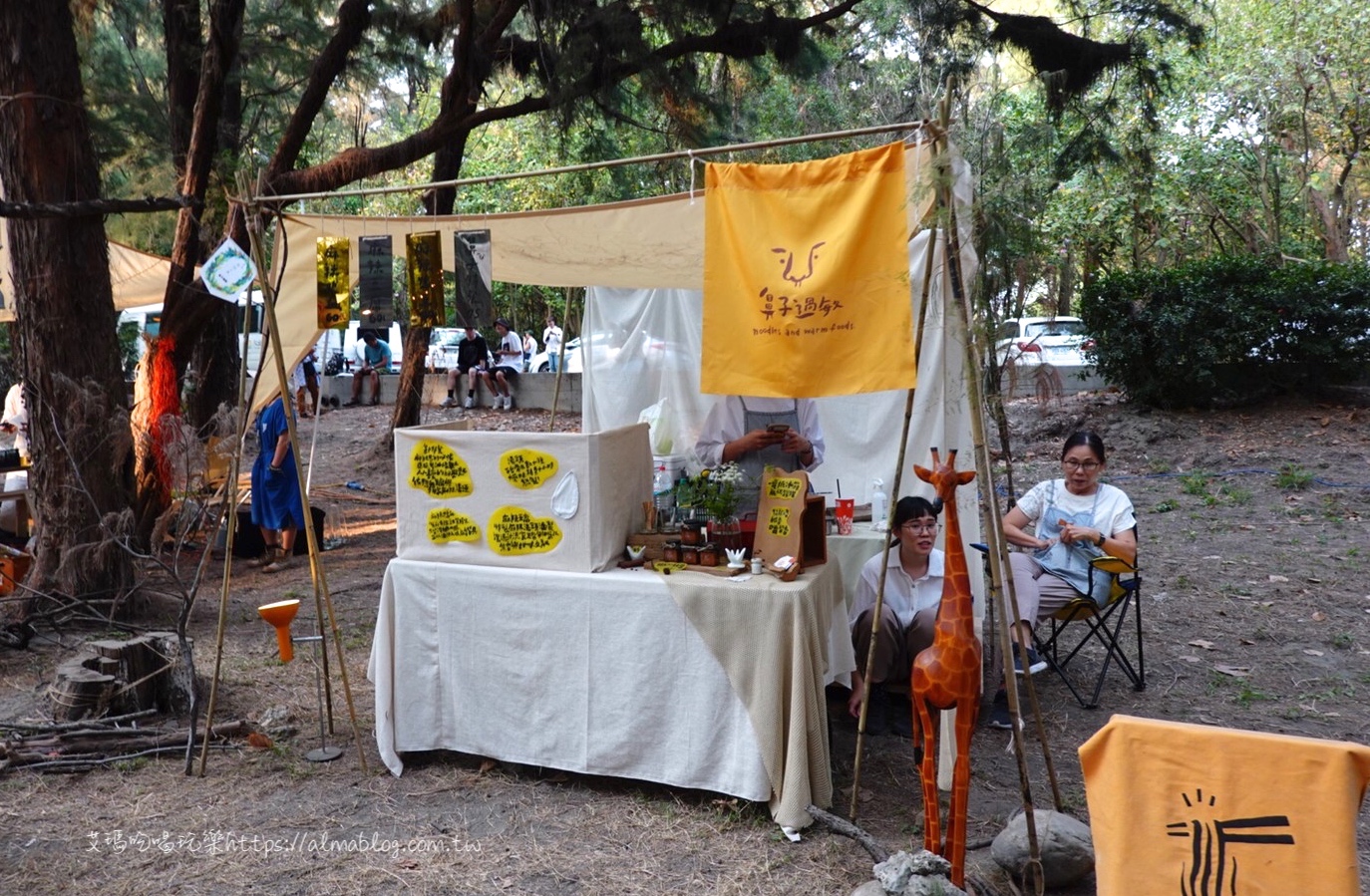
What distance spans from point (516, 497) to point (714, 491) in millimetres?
673

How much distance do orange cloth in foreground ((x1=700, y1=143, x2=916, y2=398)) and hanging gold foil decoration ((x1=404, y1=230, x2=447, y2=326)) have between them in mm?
1218

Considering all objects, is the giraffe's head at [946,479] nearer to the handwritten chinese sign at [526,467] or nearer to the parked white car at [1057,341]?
the handwritten chinese sign at [526,467]

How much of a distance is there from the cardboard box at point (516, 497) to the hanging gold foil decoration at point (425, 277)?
486 mm

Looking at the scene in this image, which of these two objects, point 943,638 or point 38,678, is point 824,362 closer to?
point 943,638

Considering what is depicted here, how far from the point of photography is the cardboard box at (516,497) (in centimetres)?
349

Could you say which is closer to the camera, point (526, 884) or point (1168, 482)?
point (526, 884)

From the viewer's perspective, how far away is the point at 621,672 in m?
3.41

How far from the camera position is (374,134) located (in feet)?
57.9

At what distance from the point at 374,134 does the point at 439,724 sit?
15836mm

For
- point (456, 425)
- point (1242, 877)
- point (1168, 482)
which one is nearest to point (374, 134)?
point (1168, 482)

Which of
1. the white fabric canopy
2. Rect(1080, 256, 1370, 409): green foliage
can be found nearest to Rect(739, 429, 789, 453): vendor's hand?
the white fabric canopy

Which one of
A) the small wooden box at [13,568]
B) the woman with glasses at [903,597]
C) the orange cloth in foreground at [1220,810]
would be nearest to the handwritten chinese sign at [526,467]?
the woman with glasses at [903,597]

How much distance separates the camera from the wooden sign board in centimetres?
338

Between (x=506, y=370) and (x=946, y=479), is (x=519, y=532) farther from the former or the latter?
(x=506, y=370)
